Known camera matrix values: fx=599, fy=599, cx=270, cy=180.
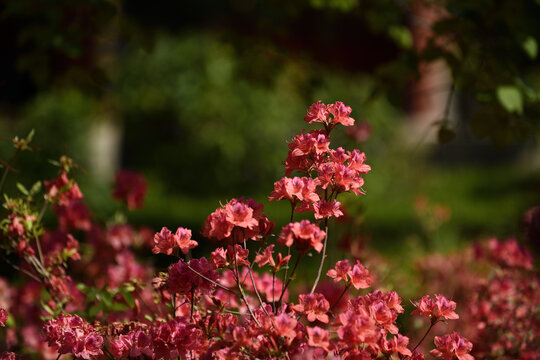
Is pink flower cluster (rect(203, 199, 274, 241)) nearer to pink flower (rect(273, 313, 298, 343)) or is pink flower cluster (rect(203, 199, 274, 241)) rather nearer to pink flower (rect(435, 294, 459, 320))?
pink flower (rect(273, 313, 298, 343))

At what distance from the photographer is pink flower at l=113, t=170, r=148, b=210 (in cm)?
258

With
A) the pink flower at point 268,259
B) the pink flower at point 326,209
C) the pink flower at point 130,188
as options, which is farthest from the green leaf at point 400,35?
the pink flower at point 268,259

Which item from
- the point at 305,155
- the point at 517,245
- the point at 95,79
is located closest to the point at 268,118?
the point at 95,79

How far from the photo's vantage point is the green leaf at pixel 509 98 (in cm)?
226

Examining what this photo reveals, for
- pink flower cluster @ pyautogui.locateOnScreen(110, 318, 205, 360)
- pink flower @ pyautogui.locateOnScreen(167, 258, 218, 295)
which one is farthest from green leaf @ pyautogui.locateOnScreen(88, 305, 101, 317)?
pink flower @ pyautogui.locateOnScreen(167, 258, 218, 295)

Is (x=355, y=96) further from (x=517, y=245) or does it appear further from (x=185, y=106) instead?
(x=517, y=245)

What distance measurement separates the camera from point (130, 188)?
2.59m

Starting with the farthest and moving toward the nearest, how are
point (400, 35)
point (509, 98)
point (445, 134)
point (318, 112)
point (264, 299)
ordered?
point (400, 35), point (445, 134), point (509, 98), point (264, 299), point (318, 112)

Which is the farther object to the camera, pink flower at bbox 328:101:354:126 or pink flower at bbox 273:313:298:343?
pink flower at bbox 328:101:354:126

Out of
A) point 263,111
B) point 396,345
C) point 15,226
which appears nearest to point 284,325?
point 396,345

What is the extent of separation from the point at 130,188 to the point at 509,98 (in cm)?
159

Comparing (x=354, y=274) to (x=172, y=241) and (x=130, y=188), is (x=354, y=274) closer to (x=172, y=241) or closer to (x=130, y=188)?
(x=172, y=241)

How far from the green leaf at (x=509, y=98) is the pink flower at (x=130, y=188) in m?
1.50

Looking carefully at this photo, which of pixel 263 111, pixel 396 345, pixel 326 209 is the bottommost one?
pixel 396 345
